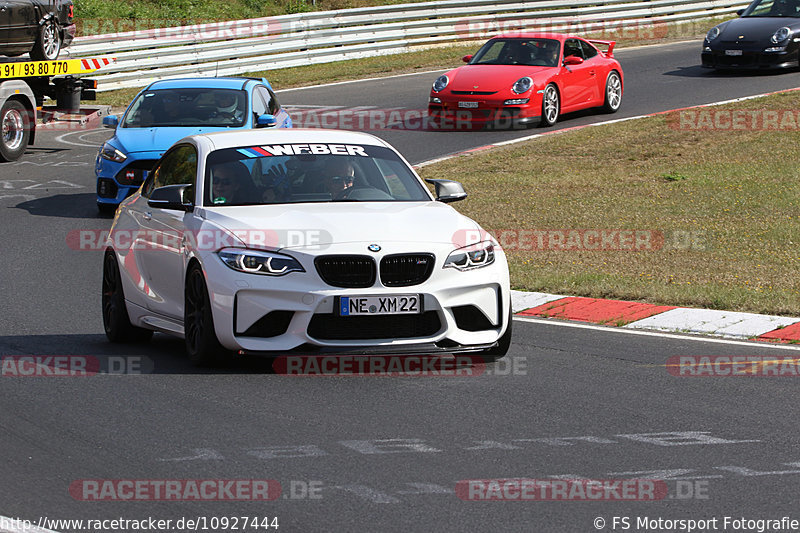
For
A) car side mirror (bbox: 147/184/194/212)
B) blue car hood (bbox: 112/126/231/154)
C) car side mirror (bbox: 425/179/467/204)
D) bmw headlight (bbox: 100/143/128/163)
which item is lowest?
bmw headlight (bbox: 100/143/128/163)

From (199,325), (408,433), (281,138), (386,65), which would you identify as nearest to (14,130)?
(281,138)

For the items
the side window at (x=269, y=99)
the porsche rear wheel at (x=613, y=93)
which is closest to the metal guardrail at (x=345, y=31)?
the porsche rear wheel at (x=613, y=93)

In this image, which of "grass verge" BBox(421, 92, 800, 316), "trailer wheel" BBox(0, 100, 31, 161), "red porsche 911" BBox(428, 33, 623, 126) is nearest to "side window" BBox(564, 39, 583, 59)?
"red porsche 911" BBox(428, 33, 623, 126)

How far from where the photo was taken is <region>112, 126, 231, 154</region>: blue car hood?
1559 cm

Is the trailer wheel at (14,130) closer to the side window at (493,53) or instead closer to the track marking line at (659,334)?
the side window at (493,53)

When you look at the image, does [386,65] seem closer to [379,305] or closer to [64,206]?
[64,206]

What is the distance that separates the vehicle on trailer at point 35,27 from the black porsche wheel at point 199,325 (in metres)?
13.7

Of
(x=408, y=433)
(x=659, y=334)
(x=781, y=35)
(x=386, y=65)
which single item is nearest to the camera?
(x=408, y=433)

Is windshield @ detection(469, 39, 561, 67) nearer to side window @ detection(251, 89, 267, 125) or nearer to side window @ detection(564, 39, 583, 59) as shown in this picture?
side window @ detection(564, 39, 583, 59)

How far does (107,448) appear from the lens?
6625mm

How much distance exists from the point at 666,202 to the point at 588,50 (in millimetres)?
8030

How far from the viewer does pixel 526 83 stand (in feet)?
71.9

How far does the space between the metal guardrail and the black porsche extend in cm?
815

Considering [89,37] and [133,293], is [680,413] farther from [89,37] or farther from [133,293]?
[89,37]
